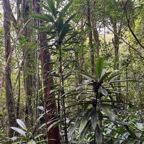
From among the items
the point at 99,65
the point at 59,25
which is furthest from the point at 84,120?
the point at 59,25

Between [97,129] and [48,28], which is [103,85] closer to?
[97,129]

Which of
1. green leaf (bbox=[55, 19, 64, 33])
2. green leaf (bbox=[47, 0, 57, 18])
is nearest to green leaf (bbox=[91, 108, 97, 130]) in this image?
green leaf (bbox=[55, 19, 64, 33])

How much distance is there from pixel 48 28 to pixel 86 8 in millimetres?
2187

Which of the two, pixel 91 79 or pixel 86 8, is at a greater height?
pixel 86 8

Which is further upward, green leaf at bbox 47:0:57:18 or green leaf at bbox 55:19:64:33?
green leaf at bbox 47:0:57:18

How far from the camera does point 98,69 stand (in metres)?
1.28

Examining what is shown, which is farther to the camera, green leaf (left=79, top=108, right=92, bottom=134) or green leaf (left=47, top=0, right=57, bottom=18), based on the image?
green leaf (left=47, top=0, right=57, bottom=18)

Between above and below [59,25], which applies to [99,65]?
below

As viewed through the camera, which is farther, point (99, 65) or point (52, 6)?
point (52, 6)

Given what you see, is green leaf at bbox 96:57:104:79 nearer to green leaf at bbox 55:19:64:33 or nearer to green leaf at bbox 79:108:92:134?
green leaf at bbox 79:108:92:134

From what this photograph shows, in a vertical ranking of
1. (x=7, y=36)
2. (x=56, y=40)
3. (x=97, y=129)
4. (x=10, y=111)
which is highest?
(x=7, y=36)

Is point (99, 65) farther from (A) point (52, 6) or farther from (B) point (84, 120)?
(A) point (52, 6)

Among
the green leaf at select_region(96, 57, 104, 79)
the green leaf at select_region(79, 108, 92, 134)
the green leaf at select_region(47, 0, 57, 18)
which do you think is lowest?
the green leaf at select_region(79, 108, 92, 134)

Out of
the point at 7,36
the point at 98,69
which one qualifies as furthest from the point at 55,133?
the point at 7,36
